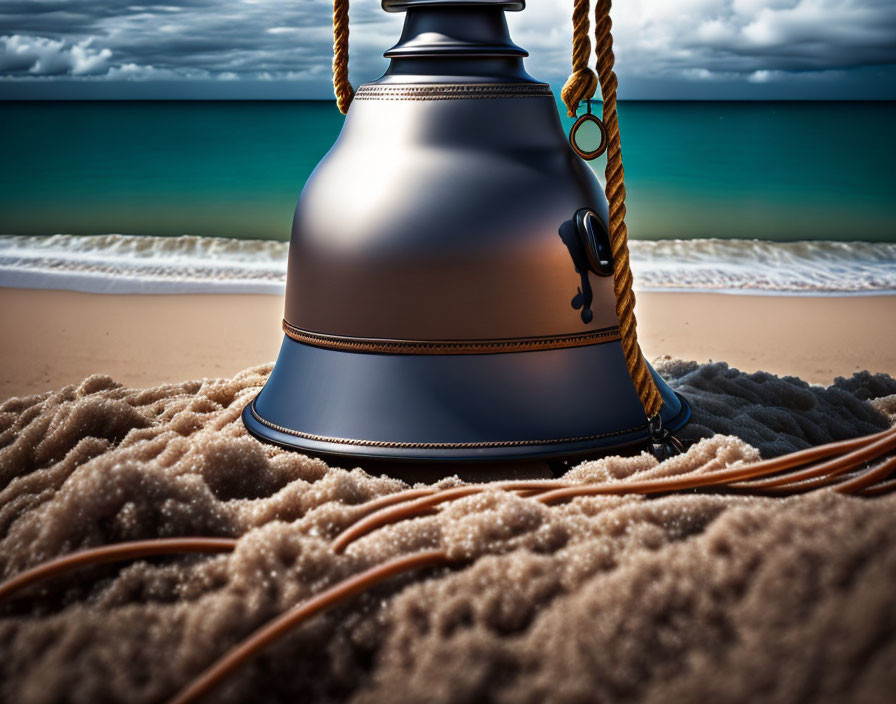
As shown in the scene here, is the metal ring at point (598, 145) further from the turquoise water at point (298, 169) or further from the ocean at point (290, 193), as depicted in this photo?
the turquoise water at point (298, 169)

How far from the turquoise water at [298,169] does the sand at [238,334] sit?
3.35 meters

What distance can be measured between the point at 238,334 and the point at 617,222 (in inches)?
134

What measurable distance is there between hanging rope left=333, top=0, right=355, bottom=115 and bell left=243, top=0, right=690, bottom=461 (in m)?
0.28

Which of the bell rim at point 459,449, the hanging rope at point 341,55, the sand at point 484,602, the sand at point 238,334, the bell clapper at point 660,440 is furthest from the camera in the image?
the sand at point 238,334

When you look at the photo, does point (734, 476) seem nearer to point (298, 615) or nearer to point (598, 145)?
point (298, 615)

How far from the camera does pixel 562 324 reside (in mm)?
2082

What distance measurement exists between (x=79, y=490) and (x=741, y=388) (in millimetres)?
2039

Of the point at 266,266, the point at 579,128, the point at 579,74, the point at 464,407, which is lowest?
the point at 266,266

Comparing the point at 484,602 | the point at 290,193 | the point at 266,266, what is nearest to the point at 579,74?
the point at 484,602

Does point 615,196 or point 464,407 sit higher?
point 615,196

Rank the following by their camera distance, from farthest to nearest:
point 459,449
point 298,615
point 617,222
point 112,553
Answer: point 617,222 → point 459,449 → point 112,553 → point 298,615

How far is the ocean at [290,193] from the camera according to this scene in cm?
806

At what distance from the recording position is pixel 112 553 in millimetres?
1375

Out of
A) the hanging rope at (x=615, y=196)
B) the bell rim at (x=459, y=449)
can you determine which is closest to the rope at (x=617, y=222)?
the hanging rope at (x=615, y=196)
